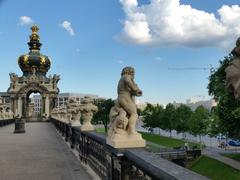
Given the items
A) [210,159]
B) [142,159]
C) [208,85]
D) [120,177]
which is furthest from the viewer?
[210,159]

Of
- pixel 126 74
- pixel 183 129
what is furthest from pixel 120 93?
pixel 183 129

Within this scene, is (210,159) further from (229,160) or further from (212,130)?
(212,130)

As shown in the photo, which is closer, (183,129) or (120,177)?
(120,177)

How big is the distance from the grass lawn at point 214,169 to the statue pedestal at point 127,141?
22.7 metres

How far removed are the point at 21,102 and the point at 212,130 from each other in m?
50.4

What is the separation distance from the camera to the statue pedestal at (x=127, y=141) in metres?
5.75

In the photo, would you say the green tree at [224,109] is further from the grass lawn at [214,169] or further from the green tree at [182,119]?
the green tree at [182,119]

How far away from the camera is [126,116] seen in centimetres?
620

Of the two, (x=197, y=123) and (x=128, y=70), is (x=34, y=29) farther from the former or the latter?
(x=128, y=70)

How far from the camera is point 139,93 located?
19.5 ft

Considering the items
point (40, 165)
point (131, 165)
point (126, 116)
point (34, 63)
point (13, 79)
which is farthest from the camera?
point (34, 63)

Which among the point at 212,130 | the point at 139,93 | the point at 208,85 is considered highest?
the point at 208,85

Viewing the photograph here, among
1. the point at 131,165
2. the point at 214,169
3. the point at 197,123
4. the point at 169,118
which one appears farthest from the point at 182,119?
the point at 131,165

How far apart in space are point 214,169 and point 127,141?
29.7 metres
